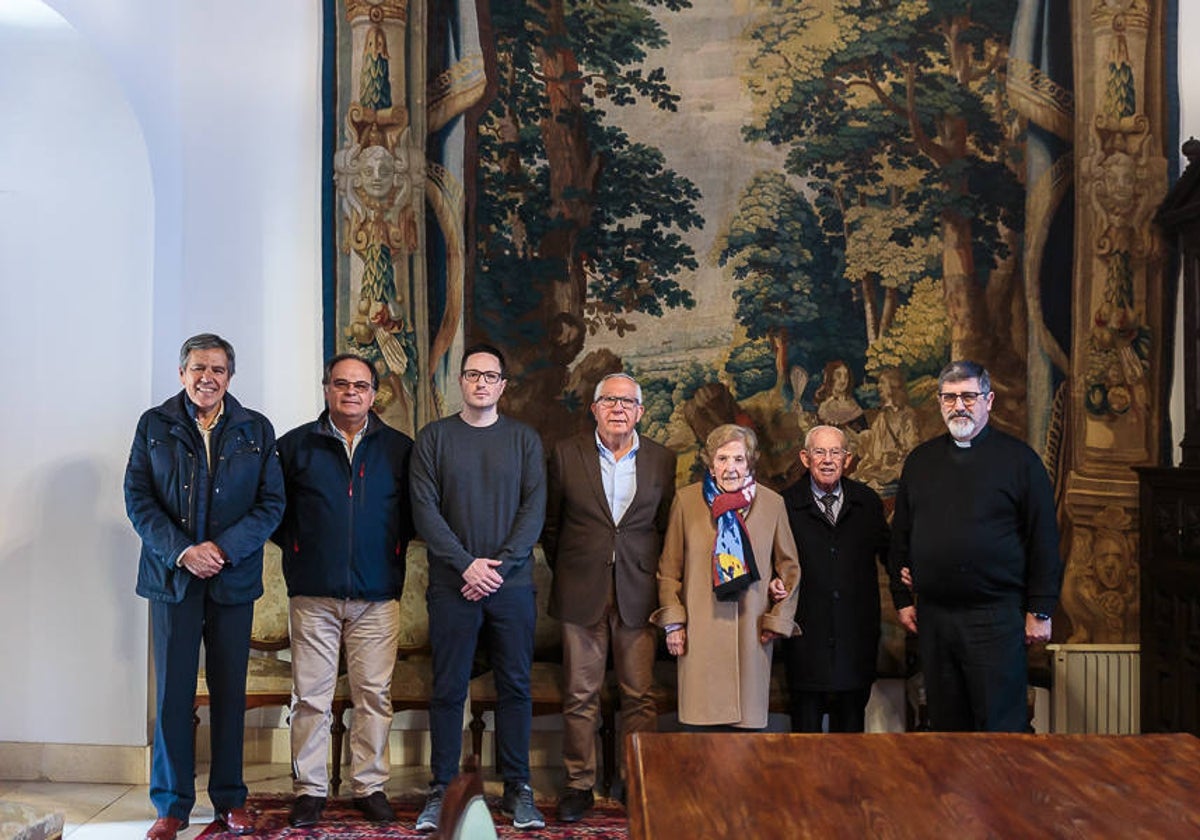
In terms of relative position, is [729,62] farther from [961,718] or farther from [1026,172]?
[961,718]

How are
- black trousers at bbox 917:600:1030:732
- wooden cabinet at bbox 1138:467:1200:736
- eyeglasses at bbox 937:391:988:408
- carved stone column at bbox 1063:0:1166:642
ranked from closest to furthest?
black trousers at bbox 917:600:1030:732 → eyeglasses at bbox 937:391:988:408 → wooden cabinet at bbox 1138:467:1200:736 → carved stone column at bbox 1063:0:1166:642

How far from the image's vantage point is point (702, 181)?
5367 mm

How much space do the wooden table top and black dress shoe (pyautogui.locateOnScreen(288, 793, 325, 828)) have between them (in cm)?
232

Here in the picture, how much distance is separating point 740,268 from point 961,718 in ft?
7.33

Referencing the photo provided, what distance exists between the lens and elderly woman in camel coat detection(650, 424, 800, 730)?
4.17m

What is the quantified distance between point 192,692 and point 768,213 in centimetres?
315

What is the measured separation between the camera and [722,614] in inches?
166

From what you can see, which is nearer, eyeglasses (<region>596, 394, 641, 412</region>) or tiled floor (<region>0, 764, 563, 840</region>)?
tiled floor (<region>0, 764, 563, 840</region>)

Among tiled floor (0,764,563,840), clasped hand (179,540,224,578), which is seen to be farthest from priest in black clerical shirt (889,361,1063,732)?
clasped hand (179,540,224,578)

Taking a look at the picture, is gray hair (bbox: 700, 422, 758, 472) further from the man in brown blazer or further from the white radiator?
the white radiator

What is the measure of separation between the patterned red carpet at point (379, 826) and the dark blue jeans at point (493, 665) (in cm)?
21

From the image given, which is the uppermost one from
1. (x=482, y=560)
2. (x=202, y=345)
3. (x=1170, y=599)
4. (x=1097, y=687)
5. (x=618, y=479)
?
(x=202, y=345)

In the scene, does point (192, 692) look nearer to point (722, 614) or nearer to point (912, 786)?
point (722, 614)

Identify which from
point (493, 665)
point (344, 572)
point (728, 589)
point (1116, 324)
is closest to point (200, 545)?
point (344, 572)
